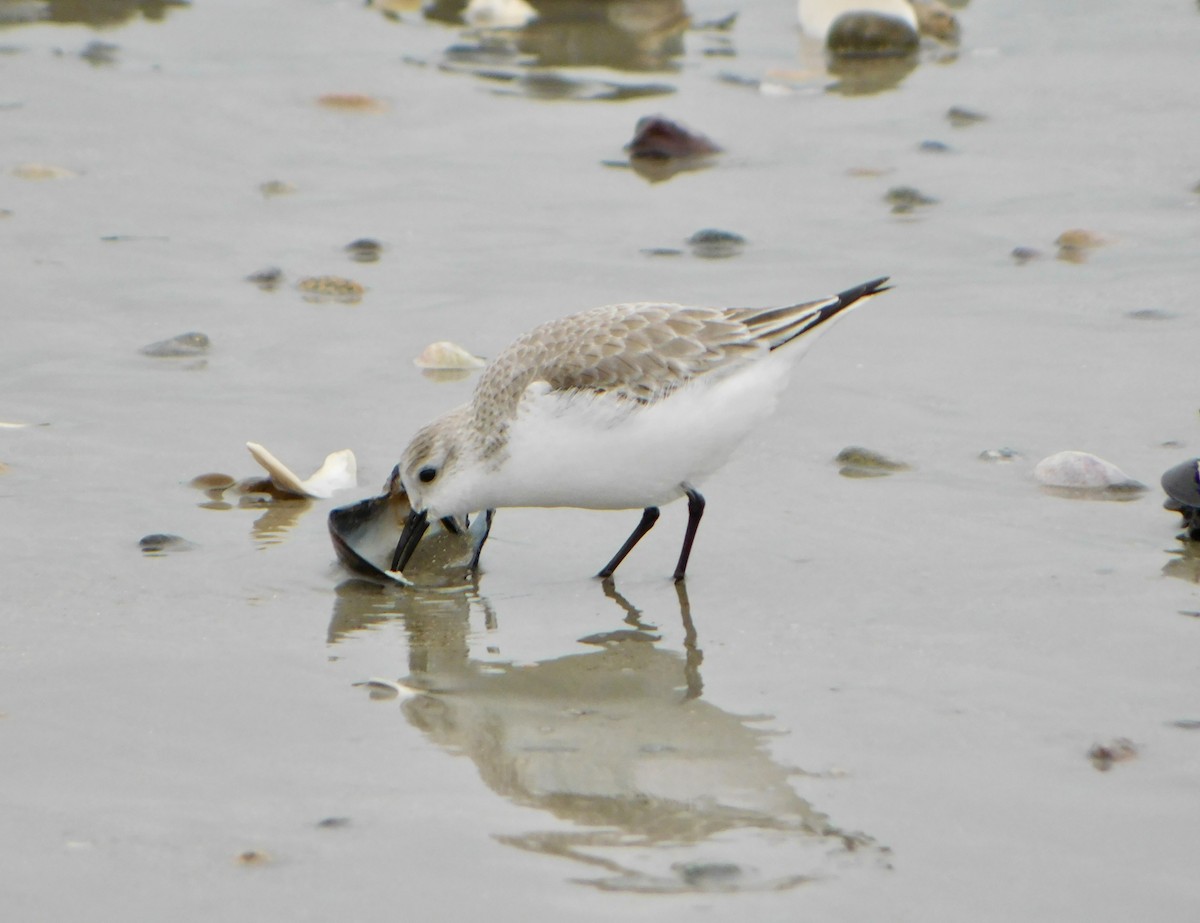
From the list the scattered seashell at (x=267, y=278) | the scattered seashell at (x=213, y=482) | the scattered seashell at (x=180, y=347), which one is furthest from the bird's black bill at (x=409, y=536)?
the scattered seashell at (x=267, y=278)

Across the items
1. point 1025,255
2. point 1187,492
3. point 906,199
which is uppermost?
point 906,199

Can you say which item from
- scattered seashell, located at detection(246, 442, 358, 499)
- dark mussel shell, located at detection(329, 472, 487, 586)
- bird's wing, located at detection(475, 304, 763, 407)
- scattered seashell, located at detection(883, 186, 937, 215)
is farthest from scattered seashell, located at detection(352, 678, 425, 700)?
scattered seashell, located at detection(883, 186, 937, 215)

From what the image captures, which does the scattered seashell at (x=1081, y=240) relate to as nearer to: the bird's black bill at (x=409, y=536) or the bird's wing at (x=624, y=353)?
the bird's wing at (x=624, y=353)

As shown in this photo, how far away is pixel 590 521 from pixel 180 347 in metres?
1.97

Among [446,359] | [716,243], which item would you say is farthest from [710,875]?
[716,243]

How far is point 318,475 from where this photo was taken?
5.48 metres

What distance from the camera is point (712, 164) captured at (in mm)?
8727

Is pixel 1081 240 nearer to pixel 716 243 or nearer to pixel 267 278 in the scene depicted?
pixel 716 243

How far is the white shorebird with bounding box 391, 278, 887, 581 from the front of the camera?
4.86 metres

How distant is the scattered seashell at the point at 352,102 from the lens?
9469 mm

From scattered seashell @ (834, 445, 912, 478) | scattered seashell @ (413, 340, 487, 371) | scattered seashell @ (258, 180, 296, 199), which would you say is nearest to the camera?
scattered seashell @ (834, 445, 912, 478)

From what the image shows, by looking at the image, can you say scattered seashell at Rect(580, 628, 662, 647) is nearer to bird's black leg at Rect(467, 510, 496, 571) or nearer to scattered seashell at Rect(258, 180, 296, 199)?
bird's black leg at Rect(467, 510, 496, 571)

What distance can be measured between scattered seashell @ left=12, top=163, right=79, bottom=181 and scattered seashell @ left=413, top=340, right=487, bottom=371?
9.56ft

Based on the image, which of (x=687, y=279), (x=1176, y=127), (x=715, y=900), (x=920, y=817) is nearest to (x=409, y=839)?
(x=715, y=900)
